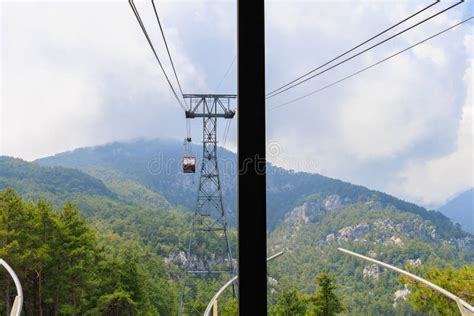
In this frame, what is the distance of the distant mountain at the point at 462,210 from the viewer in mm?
1943

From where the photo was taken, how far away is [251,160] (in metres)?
1.34

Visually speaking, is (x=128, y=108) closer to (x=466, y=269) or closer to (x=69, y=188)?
(x=69, y=188)

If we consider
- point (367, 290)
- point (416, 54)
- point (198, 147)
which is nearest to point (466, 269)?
point (367, 290)

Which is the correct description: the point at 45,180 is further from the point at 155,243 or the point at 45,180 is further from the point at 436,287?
the point at 436,287

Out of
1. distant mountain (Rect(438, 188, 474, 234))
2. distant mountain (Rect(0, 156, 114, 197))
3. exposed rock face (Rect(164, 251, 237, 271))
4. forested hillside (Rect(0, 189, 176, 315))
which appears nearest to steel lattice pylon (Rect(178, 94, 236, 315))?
exposed rock face (Rect(164, 251, 237, 271))

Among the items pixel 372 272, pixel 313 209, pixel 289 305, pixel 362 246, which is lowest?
pixel 289 305

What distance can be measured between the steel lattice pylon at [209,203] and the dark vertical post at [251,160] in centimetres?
30

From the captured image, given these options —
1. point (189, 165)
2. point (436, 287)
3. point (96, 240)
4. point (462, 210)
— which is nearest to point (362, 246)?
point (436, 287)

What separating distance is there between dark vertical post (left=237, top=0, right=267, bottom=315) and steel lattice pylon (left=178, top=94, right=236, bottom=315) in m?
0.30

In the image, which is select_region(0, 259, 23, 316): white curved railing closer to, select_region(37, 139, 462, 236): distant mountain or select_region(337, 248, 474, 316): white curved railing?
select_region(37, 139, 462, 236): distant mountain

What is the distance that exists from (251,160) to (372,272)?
87cm

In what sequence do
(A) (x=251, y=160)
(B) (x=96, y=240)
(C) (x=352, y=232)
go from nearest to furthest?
(A) (x=251, y=160) < (B) (x=96, y=240) < (C) (x=352, y=232)

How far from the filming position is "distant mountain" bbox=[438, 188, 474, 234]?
6.38ft

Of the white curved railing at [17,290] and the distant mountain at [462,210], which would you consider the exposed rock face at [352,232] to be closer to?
the distant mountain at [462,210]
